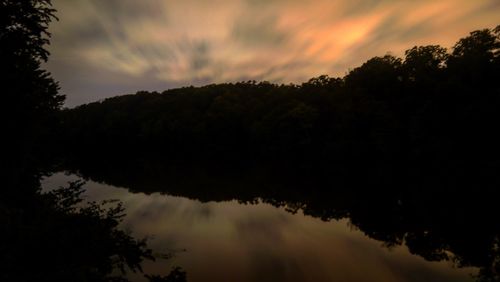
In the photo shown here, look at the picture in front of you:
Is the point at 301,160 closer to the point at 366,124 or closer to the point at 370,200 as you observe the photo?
the point at 366,124

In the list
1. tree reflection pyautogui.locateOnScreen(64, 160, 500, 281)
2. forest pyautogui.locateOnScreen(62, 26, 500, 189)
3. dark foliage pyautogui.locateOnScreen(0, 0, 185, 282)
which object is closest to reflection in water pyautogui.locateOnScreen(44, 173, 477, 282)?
tree reflection pyautogui.locateOnScreen(64, 160, 500, 281)

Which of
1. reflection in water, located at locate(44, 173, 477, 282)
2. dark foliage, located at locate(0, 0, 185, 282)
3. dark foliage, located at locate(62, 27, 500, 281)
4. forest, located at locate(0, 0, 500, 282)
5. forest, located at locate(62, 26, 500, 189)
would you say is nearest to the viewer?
dark foliage, located at locate(0, 0, 185, 282)

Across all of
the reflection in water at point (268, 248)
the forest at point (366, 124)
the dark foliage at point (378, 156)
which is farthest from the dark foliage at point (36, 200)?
the reflection in water at point (268, 248)

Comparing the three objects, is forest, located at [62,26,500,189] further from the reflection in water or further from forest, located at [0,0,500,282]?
the reflection in water

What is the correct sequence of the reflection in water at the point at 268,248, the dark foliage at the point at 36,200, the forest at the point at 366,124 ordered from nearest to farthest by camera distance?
the dark foliage at the point at 36,200 < the reflection in water at the point at 268,248 < the forest at the point at 366,124

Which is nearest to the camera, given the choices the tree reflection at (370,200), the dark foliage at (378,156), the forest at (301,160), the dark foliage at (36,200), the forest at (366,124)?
the dark foliage at (36,200)

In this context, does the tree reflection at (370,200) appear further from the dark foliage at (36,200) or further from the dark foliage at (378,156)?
the dark foliage at (36,200)

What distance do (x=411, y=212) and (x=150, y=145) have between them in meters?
88.2

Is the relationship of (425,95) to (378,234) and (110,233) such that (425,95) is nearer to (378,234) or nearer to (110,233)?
(378,234)

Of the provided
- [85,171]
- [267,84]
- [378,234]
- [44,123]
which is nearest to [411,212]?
[378,234]

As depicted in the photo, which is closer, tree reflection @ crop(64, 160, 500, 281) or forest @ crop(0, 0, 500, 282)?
forest @ crop(0, 0, 500, 282)

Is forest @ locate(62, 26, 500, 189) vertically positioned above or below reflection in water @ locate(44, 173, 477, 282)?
above

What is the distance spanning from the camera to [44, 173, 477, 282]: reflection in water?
743 inches

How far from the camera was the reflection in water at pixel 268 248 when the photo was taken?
61.9 feet
